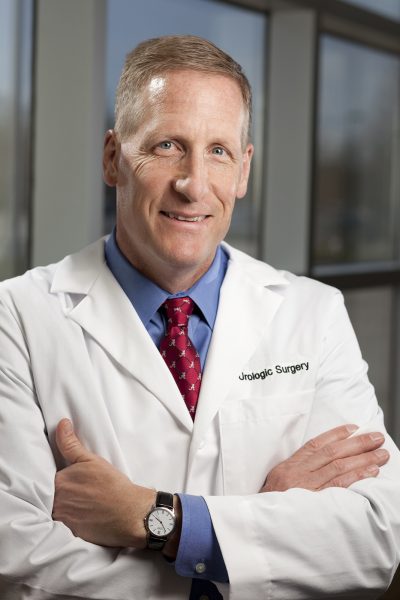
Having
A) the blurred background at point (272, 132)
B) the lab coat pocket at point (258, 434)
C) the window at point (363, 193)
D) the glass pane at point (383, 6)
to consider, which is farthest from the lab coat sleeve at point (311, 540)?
the glass pane at point (383, 6)

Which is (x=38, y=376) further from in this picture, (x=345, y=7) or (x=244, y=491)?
(x=345, y=7)

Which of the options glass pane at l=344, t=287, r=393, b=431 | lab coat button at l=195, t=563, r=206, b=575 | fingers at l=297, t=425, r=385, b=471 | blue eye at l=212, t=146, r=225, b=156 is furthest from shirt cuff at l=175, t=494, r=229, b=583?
glass pane at l=344, t=287, r=393, b=431

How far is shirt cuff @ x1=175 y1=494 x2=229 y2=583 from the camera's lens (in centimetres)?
144

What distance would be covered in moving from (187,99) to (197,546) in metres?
0.76

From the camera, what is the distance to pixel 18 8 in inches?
109

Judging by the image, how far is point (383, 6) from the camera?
4406mm

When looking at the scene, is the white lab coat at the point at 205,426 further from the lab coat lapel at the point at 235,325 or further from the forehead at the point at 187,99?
the forehead at the point at 187,99

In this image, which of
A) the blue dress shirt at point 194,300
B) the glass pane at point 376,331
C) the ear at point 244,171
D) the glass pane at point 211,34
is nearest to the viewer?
the blue dress shirt at point 194,300

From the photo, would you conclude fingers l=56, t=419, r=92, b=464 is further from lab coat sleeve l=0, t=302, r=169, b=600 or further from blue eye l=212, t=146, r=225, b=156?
blue eye l=212, t=146, r=225, b=156

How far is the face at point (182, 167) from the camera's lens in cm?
159

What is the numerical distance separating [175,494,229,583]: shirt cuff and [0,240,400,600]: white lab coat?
2 cm

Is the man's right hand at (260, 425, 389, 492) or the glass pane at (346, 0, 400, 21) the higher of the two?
the glass pane at (346, 0, 400, 21)

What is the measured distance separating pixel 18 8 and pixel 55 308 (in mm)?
1481

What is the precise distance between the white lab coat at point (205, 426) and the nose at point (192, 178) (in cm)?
24
